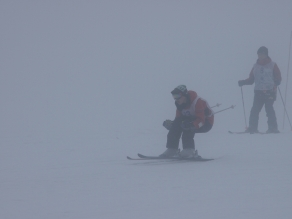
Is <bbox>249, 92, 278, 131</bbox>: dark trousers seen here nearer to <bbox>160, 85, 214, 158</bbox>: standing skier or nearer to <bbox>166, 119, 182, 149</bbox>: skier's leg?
<bbox>160, 85, 214, 158</bbox>: standing skier

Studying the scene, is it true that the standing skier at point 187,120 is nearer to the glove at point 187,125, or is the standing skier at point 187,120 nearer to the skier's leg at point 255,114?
the glove at point 187,125

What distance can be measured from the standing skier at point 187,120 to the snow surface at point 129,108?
10.0 inches

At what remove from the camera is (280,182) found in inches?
191

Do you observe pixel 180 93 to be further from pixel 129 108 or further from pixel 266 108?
pixel 129 108

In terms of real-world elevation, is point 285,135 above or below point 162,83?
below

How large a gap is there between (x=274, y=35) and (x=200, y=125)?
2640 cm

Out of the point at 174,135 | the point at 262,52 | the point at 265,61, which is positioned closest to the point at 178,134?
the point at 174,135

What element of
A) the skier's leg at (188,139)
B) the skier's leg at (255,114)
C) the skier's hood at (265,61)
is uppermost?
the skier's hood at (265,61)

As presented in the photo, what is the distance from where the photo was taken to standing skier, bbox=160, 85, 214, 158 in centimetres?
625

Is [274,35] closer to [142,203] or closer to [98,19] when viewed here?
[98,19]

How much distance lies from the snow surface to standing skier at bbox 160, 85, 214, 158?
0.84 feet

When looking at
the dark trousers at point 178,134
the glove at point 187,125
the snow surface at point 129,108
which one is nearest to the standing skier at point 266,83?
the snow surface at point 129,108

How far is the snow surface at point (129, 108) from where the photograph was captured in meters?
4.34

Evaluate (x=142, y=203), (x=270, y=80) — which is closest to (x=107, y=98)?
(x=270, y=80)
